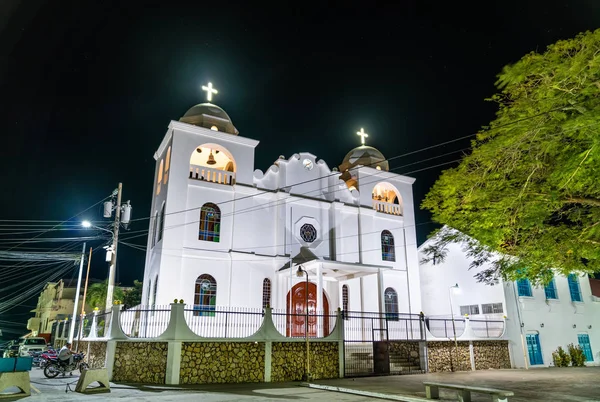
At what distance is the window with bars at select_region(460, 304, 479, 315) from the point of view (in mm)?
21234

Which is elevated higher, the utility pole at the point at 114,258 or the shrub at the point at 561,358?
the utility pole at the point at 114,258

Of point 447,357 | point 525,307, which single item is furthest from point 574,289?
point 447,357

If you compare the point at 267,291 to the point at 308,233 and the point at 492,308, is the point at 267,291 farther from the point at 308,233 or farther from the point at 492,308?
the point at 492,308

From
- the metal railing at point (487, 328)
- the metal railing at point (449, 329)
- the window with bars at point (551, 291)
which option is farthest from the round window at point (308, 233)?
the window with bars at point (551, 291)

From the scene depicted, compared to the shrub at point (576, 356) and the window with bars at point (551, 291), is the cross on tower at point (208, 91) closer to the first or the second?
the window with bars at point (551, 291)

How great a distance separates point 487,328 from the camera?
19734 mm

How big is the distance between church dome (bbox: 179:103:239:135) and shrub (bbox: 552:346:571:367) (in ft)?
62.6

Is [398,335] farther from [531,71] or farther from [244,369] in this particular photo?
[531,71]

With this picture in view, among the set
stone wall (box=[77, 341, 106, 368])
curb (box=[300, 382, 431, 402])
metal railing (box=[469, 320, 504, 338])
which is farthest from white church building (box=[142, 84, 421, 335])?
curb (box=[300, 382, 431, 402])

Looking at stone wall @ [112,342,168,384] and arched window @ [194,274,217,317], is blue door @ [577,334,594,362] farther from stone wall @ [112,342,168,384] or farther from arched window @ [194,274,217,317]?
stone wall @ [112,342,168,384]

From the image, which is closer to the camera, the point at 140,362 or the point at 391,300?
the point at 140,362

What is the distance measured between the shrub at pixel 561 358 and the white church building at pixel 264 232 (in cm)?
666

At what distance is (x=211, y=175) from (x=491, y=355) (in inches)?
586

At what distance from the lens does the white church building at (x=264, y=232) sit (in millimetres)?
17953
